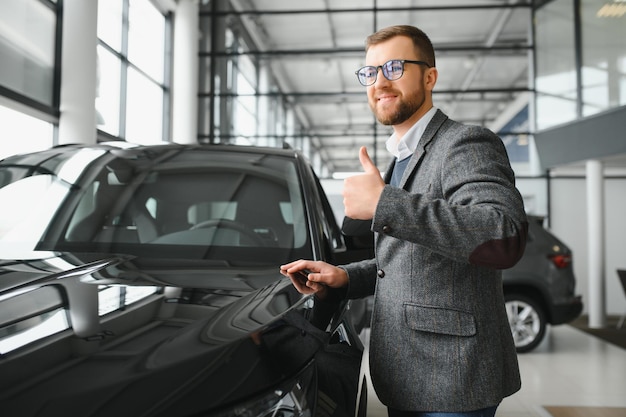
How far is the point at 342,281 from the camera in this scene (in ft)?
4.58

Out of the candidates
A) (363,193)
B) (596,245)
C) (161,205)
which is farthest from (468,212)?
(596,245)

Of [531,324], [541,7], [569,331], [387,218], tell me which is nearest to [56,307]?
[387,218]

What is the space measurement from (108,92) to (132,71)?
Answer: 1160mm

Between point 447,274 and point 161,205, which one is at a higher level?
point 161,205

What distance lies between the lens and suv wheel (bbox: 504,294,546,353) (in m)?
5.94

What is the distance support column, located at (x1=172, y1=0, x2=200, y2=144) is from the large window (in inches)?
6.7

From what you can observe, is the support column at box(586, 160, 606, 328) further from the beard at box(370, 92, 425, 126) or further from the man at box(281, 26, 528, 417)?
the beard at box(370, 92, 425, 126)

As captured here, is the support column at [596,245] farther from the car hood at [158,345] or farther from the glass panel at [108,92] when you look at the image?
the car hood at [158,345]

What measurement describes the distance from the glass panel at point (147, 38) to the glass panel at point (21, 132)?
8.80ft

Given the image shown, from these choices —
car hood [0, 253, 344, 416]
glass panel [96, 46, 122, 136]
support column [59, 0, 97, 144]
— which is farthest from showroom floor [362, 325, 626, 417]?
glass panel [96, 46, 122, 136]

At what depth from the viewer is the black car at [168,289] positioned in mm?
825

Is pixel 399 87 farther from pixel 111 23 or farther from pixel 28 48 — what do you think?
pixel 111 23

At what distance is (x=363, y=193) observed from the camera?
41.5 inches

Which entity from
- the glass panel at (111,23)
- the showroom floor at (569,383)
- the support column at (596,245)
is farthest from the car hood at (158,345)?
the support column at (596,245)
